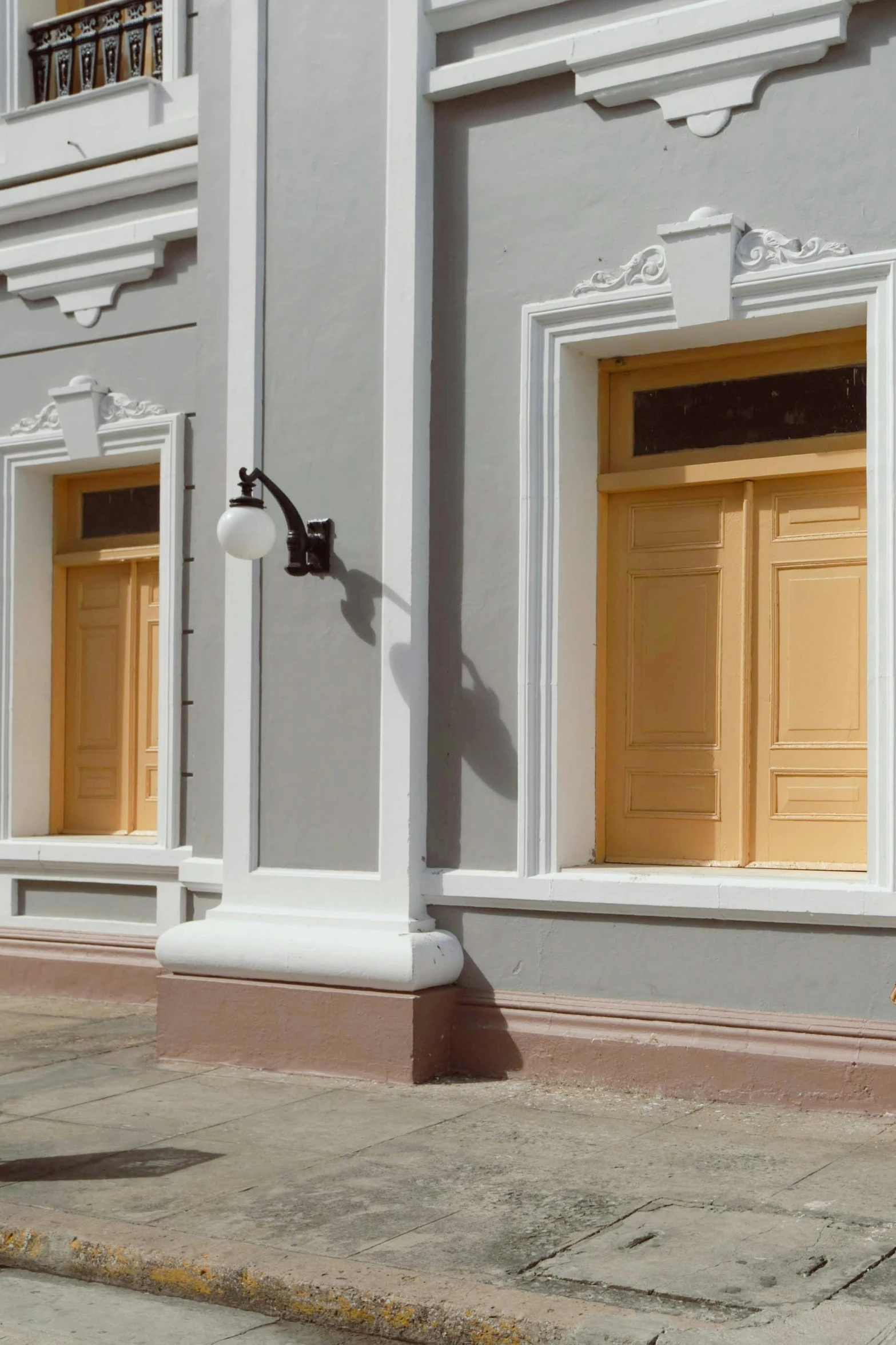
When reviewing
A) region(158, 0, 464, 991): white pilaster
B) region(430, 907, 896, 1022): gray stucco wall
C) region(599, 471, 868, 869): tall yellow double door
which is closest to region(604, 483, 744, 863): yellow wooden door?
region(599, 471, 868, 869): tall yellow double door

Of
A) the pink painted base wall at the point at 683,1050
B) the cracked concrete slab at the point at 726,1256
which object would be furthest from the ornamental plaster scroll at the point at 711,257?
the cracked concrete slab at the point at 726,1256

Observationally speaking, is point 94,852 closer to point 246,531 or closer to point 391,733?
point 391,733

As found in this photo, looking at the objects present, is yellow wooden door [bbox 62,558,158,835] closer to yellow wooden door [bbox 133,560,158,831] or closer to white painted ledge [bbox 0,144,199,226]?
yellow wooden door [bbox 133,560,158,831]

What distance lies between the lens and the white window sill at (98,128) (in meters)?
9.70

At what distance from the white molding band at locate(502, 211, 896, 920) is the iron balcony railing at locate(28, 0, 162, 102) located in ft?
13.5

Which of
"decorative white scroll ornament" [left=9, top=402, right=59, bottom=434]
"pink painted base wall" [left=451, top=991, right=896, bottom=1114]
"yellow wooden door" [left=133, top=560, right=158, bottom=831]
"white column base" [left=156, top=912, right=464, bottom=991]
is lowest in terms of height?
"pink painted base wall" [left=451, top=991, right=896, bottom=1114]

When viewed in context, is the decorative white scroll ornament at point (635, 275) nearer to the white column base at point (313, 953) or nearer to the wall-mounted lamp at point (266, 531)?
the wall-mounted lamp at point (266, 531)

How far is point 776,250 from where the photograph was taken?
22.6 ft

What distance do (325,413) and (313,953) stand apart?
2687 mm

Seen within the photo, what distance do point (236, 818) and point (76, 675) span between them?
296cm

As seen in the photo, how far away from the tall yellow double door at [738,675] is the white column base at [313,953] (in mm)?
1081

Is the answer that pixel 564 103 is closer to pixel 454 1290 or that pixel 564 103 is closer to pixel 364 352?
pixel 364 352

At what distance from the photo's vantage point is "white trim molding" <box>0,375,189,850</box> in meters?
9.66

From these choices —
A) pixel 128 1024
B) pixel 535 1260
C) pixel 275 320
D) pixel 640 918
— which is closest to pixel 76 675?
pixel 128 1024
